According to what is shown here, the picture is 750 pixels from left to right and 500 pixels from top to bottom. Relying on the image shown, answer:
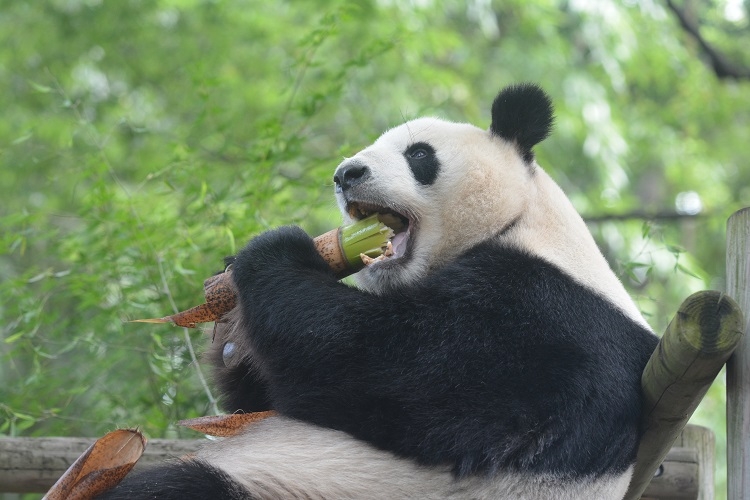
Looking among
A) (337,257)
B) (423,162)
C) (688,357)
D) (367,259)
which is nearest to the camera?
(688,357)

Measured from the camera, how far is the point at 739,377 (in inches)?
99.5

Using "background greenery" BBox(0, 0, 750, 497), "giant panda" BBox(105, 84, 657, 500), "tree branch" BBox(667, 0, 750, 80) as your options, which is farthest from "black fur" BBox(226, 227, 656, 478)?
"tree branch" BBox(667, 0, 750, 80)

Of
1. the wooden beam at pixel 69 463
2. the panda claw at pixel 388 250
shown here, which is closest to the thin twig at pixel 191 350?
the wooden beam at pixel 69 463

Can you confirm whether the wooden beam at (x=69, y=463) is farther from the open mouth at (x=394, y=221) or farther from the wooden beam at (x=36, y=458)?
the open mouth at (x=394, y=221)

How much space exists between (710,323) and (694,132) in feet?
40.7

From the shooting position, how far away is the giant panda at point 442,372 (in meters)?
2.62

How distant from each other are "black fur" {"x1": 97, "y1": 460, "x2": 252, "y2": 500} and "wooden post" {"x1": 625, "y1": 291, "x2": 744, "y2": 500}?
50.7 inches

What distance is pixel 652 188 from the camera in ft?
49.9

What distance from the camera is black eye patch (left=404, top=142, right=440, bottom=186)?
3.36 metres

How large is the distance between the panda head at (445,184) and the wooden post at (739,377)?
82 centimetres

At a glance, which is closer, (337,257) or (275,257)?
(275,257)

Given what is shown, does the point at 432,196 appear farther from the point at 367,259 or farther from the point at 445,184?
the point at 367,259

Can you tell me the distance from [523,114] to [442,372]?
1237mm

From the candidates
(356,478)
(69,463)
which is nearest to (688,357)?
(356,478)
